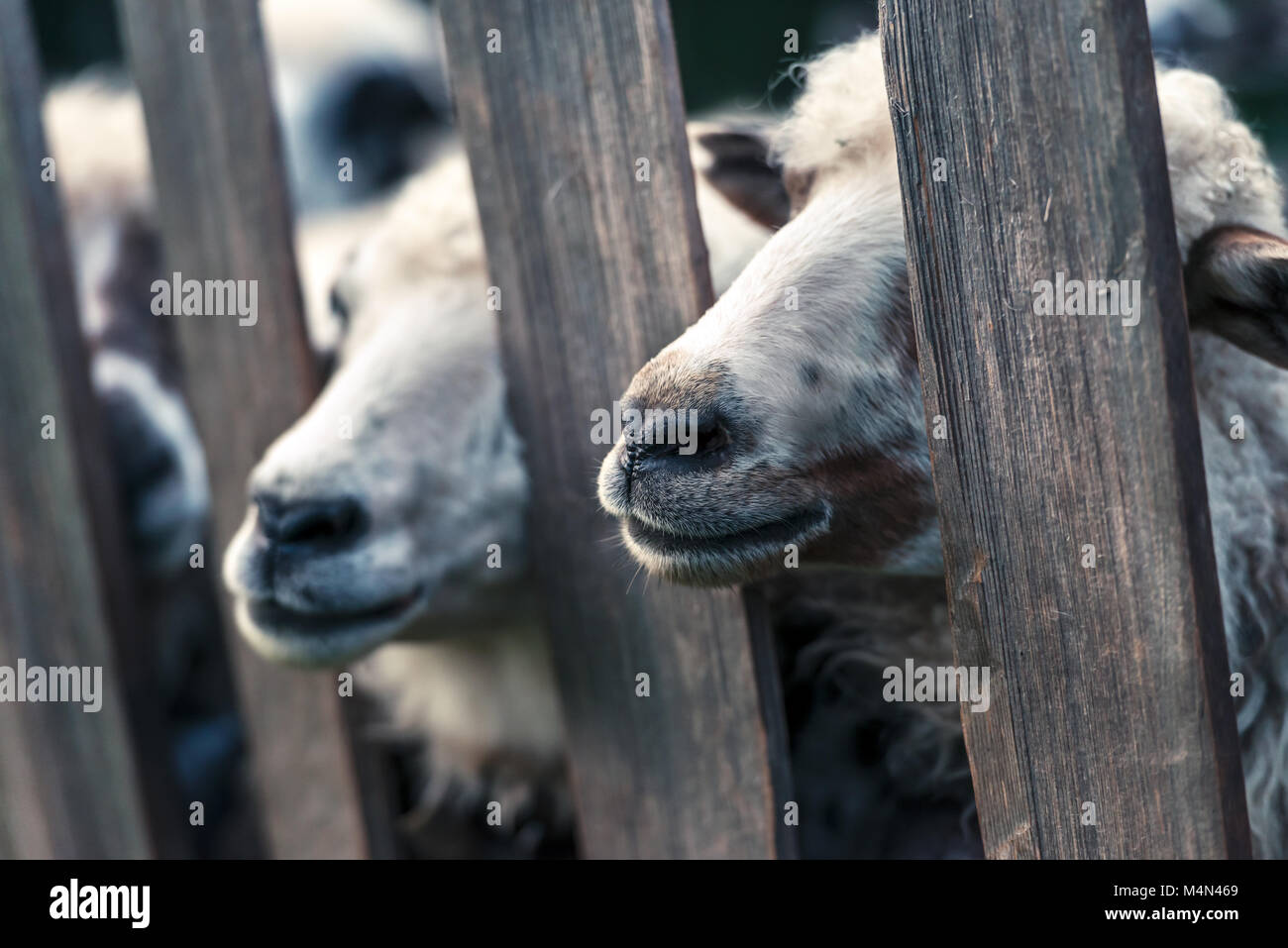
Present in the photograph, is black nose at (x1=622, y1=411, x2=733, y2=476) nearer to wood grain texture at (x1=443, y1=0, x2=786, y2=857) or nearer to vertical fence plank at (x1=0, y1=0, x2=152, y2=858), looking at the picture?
wood grain texture at (x1=443, y1=0, x2=786, y2=857)

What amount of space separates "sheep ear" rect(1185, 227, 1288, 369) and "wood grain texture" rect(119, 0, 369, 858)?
1775mm

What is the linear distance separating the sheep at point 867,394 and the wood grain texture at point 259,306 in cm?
118

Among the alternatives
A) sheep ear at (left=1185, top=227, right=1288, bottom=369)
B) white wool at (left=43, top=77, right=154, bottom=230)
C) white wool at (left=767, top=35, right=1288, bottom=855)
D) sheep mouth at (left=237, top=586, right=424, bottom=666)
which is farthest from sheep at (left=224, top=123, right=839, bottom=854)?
white wool at (left=43, top=77, right=154, bottom=230)

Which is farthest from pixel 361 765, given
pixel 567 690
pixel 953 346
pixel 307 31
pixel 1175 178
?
pixel 307 31

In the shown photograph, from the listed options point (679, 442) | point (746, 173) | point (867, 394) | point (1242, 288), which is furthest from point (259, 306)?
point (1242, 288)

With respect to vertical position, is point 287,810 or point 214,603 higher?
point 214,603

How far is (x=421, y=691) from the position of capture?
289 cm

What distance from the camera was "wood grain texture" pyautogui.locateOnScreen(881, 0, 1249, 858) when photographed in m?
1.33

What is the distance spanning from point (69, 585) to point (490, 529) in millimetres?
1251

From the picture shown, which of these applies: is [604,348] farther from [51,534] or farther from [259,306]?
[51,534]

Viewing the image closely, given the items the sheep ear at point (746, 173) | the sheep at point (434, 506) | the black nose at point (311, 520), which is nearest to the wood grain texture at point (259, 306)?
the sheep at point (434, 506)

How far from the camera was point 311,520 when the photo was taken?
2.16m

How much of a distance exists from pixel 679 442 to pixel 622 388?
504 mm

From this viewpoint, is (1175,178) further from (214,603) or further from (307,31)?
(307,31)
